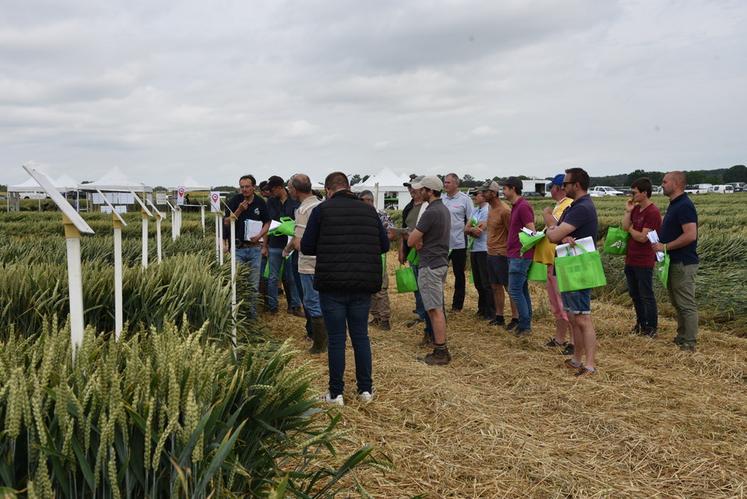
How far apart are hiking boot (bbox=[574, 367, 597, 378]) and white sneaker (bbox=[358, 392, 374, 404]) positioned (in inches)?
81.1

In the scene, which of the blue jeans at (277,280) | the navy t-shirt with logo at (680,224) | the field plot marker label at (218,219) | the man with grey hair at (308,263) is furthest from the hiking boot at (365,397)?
the navy t-shirt with logo at (680,224)

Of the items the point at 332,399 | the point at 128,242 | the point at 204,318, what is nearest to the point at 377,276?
the point at 332,399

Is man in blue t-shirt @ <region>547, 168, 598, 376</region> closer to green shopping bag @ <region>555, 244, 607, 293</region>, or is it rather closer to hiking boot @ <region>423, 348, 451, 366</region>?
green shopping bag @ <region>555, 244, 607, 293</region>

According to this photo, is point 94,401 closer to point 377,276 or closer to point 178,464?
point 178,464

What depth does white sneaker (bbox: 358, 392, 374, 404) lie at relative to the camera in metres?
4.66

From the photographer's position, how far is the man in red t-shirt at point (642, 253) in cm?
704

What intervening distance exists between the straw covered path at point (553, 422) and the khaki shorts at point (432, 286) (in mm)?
622

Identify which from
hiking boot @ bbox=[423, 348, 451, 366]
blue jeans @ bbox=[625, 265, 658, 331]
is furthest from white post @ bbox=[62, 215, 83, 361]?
blue jeans @ bbox=[625, 265, 658, 331]

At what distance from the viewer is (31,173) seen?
2.56m

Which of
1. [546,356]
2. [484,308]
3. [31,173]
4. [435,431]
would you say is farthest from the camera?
[484,308]

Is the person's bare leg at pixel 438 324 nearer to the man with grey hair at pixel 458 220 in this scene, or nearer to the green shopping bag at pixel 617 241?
the man with grey hair at pixel 458 220

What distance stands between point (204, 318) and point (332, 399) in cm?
119

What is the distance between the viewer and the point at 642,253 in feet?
23.5

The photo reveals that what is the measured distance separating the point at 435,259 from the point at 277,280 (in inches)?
125
